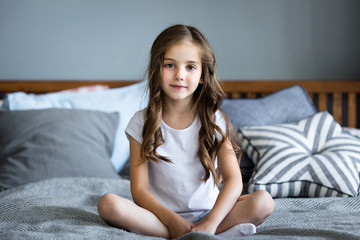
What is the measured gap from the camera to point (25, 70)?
2262 millimetres

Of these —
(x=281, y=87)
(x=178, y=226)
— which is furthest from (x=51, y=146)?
(x=281, y=87)

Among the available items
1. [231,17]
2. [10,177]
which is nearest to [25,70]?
[10,177]

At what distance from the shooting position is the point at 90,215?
114 centimetres

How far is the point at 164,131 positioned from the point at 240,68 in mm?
1244

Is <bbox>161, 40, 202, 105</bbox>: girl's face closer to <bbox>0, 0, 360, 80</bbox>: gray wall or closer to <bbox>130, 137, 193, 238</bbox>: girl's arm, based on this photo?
<bbox>130, 137, 193, 238</bbox>: girl's arm

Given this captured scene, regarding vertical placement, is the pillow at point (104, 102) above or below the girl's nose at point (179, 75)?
below

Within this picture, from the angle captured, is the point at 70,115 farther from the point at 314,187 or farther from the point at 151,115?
the point at 314,187

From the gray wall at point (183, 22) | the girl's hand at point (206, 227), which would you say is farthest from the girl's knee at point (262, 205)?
the gray wall at point (183, 22)

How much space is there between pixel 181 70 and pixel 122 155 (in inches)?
34.8

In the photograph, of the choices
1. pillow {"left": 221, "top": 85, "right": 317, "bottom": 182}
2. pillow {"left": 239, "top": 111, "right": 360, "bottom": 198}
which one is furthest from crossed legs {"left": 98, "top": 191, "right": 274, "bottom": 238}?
pillow {"left": 221, "top": 85, "right": 317, "bottom": 182}

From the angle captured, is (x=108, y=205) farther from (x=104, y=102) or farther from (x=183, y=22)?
(x=183, y=22)

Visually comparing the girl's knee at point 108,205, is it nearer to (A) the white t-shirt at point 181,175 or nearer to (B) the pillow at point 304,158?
(A) the white t-shirt at point 181,175

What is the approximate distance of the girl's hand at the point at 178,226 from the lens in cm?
99

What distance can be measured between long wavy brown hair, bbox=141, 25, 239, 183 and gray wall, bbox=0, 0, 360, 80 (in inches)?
43.4
